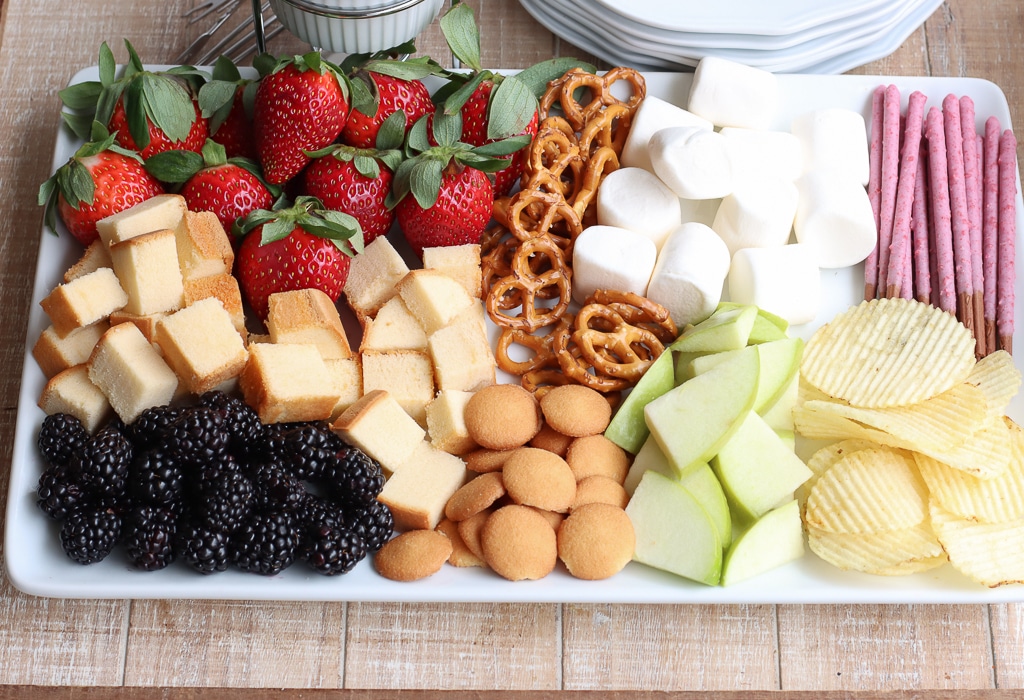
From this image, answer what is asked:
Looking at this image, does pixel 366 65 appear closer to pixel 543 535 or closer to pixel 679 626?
pixel 543 535

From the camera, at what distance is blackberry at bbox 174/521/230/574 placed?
1374mm

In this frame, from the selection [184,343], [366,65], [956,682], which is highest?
[366,65]

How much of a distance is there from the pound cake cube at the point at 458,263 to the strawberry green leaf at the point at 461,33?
1.09 ft

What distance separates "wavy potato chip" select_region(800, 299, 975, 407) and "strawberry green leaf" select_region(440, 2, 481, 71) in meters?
0.79

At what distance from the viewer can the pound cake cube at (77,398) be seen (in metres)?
1.51

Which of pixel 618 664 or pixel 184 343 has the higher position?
pixel 184 343

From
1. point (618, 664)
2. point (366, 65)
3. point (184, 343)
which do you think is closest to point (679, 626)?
point (618, 664)

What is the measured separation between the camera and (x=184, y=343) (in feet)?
4.88

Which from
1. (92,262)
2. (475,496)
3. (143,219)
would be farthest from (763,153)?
(92,262)

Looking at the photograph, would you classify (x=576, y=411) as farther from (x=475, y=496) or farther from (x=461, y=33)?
(x=461, y=33)

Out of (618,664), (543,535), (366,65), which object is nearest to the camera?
(543,535)

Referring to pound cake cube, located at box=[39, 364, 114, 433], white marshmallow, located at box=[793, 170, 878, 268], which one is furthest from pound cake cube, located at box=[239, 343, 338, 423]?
white marshmallow, located at box=[793, 170, 878, 268]

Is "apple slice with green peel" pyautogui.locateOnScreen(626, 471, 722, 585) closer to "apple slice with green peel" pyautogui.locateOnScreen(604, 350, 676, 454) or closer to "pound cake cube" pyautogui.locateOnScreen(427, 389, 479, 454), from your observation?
"apple slice with green peel" pyautogui.locateOnScreen(604, 350, 676, 454)

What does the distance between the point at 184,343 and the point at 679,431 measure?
802 millimetres
